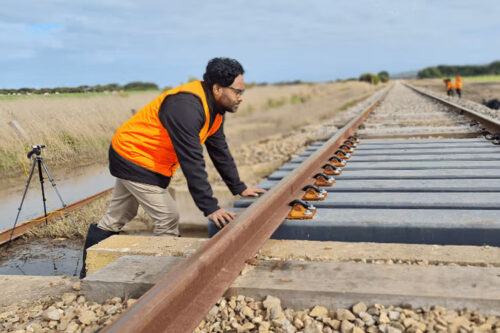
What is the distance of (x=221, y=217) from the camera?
2.58 meters

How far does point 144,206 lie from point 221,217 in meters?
0.98

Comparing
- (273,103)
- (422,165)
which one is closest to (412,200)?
(422,165)

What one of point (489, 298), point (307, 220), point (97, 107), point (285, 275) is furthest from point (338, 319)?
point (97, 107)

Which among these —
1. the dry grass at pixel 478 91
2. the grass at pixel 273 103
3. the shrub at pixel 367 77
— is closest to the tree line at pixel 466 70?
the shrub at pixel 367 77

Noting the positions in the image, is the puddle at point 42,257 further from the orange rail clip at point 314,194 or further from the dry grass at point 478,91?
the dry grass at point 478,91

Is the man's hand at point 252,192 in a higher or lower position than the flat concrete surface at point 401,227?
higher

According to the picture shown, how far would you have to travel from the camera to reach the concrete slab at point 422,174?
11.5 ft

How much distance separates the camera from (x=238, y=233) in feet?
6.86

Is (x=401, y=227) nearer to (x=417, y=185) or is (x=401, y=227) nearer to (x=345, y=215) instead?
(x=345, y=215)

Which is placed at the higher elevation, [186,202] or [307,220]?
[307,220]

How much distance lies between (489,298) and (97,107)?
20.5 ft

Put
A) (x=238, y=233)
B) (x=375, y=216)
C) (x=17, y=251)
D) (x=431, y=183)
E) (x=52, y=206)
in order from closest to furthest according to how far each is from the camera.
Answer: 1. (x=238, y=233)
2. (x=375, y=216)
3. (x=431, y=183)
4. (x=17, y=251)
5. (x=52, y=206)

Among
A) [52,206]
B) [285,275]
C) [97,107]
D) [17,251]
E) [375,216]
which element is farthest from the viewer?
[97,107]

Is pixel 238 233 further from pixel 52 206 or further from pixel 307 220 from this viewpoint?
pixel 52 206
